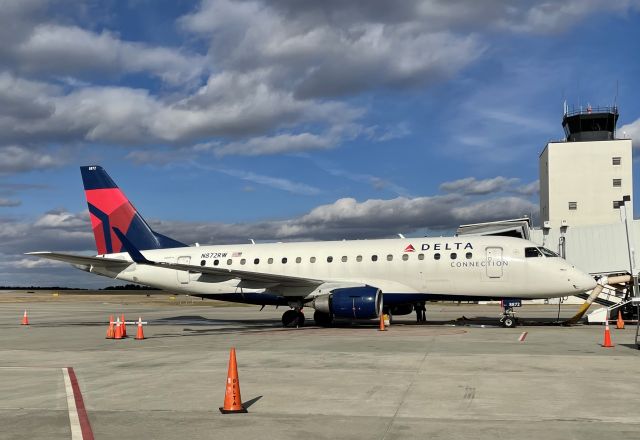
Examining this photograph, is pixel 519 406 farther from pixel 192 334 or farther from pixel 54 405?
pixel 192 334

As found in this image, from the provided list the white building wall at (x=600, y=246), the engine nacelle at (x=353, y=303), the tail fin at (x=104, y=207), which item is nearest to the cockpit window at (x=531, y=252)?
the engine nacelle at (x=353, y=303)

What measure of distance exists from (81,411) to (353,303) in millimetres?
16243

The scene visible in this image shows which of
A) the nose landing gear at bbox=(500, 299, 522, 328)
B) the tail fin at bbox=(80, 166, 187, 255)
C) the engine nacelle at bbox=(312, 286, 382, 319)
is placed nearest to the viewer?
the engine nacelle at bbox=(312, 286, 382, 319)

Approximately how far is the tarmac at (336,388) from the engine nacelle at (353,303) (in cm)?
376

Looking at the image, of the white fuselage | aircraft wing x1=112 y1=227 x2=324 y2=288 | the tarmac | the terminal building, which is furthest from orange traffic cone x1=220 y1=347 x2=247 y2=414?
the terminal building

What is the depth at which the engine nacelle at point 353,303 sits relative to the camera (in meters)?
24.9

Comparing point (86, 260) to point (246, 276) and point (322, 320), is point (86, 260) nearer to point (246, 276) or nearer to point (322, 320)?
point (246, 276)

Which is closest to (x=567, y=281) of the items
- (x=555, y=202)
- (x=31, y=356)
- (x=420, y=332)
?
(x=420, y=332)

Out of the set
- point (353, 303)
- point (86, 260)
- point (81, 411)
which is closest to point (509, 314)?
point (353, 303)

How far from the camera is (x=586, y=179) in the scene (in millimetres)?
66000

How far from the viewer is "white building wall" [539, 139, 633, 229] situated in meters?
65.0

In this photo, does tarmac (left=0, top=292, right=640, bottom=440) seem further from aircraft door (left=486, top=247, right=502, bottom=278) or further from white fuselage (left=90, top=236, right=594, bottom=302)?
aircraft door (left=486, top=247, right=502, bottom=278)

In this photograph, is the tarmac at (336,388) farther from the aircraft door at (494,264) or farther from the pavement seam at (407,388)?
the aircraft door at (494,264)

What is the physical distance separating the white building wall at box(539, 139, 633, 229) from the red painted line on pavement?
60.1 m
